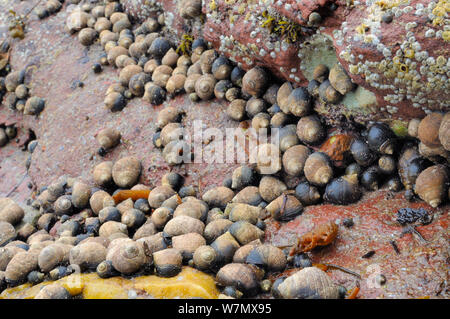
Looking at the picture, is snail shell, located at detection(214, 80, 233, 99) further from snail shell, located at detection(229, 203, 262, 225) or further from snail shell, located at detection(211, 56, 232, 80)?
snail shell, located at detection(229, 203, 262, 225)

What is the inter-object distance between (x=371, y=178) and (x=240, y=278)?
1379 mm

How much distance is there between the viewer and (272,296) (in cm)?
288

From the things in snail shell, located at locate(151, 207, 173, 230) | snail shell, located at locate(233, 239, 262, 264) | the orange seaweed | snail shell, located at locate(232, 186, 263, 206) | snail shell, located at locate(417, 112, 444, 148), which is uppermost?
snail shell, located at locate(417, 112, 444, 148)

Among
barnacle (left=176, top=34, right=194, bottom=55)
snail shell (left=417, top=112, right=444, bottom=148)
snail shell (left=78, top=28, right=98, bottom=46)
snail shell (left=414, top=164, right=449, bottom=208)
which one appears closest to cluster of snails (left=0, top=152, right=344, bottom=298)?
snail shell (left=414, top=164, right=449, bottom=208)

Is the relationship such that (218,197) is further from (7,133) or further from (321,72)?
(7,133)

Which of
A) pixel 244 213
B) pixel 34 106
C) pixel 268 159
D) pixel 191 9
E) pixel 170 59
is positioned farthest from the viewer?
pixel 34 106

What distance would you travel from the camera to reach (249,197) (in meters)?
3.96

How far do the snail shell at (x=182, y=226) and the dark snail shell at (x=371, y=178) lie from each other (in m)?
1.34

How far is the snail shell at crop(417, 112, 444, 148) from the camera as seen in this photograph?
3066 millimetres

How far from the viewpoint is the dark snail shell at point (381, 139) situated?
3460mm

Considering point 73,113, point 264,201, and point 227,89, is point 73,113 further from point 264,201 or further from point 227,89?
point 264,201

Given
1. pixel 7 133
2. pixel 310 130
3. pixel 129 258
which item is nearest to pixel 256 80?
pixel 310 130

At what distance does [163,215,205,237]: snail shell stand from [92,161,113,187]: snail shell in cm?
145

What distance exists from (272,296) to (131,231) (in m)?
1.70
